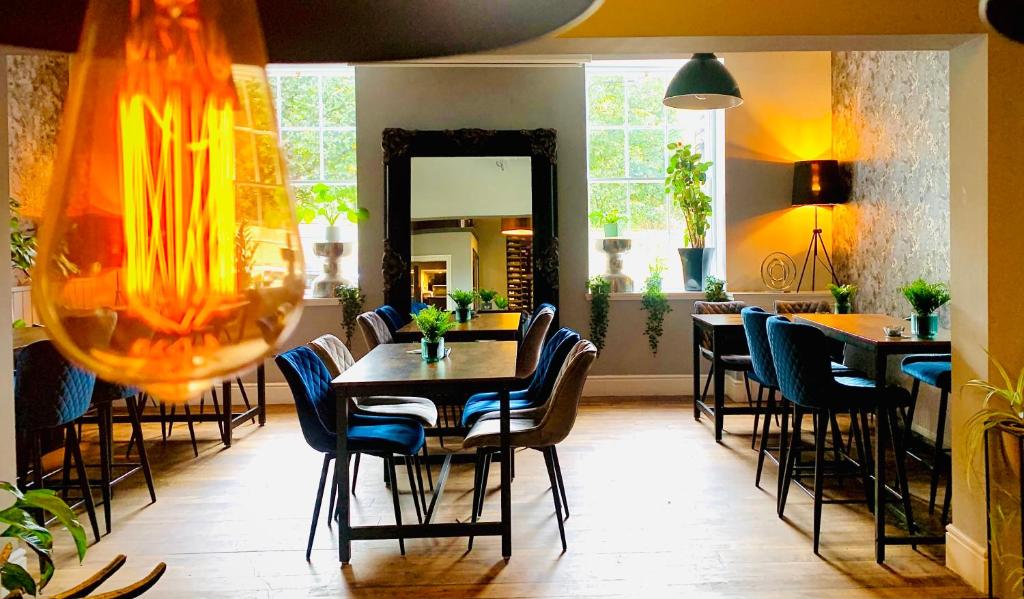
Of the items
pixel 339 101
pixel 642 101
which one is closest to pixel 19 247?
pixel 339 101

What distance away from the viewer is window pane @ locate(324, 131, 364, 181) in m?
7.05

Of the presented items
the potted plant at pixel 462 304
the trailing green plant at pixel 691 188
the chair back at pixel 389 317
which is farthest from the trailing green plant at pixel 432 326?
the trailing green plant at pixel 691 188

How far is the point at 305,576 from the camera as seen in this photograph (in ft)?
9.79

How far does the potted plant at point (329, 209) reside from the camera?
6680mm

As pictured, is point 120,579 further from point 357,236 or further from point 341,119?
point 341,119

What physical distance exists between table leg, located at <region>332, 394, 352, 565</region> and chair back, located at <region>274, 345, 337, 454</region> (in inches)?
4.6

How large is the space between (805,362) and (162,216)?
3.32m

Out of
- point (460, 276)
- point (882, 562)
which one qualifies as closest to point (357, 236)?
point (460, 276)

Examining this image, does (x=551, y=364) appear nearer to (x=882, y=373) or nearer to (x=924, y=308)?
(x=882, y=373)

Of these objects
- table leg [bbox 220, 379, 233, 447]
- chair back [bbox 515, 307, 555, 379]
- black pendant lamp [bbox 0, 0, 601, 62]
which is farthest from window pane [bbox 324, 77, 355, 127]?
black pendant lamp [bbox 0, 0, 601, 62]

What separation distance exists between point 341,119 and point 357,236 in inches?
45.7

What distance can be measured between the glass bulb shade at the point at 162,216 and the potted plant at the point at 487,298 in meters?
5.84

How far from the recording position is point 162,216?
32 cm

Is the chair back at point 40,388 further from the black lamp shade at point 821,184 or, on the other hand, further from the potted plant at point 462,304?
the black lamp shade at point 821,184
